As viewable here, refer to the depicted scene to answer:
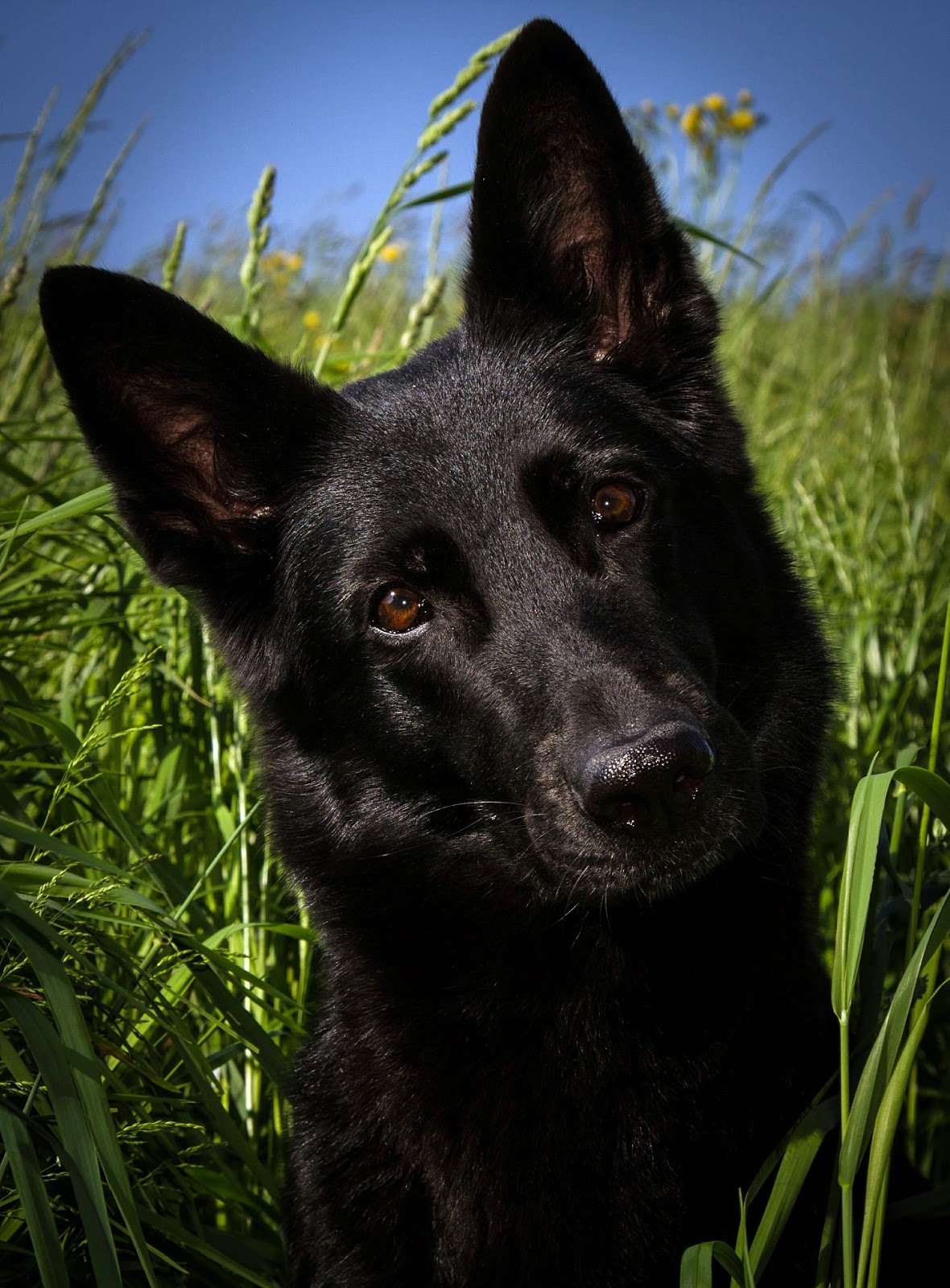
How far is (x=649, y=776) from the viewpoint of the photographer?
159cm

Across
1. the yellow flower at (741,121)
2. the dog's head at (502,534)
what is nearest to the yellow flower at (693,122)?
the yellow flower at (741,121)

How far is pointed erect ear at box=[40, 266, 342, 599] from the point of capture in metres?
1.94

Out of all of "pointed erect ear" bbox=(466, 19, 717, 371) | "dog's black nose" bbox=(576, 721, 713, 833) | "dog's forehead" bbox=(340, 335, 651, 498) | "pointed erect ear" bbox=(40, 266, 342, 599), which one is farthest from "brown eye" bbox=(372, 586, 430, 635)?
"pointed erect ear" bbox=(466, 19, 717, 371)

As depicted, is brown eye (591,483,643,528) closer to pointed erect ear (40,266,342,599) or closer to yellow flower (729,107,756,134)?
pointed erect ear (40,266,342,599)

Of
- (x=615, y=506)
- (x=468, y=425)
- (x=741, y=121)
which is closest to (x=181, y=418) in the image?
(x=468, y=425)

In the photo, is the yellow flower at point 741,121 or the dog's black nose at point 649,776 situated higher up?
the yellow flower at point 741,121

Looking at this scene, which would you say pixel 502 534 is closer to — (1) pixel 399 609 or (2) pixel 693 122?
(1) pixel 399 609

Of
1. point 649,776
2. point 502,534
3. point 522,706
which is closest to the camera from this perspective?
point 649,776

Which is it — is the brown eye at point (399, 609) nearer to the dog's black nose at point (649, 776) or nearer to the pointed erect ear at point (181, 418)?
the pointed erect ear at point (181, 418)

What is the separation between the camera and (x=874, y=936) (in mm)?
1906

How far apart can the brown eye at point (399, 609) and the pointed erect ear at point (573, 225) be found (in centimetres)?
73

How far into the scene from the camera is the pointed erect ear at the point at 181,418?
1939 mm

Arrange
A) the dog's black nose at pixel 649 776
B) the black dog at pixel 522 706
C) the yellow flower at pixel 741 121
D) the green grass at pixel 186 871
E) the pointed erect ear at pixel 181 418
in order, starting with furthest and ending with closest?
1. the yellow flower at pixel 741 121
2. the pointed erect ear at pixel 181 418
3. the black dog at pixel 522 706
4. the dog's black nose at pixel 649 776
5. the green grass at pixel 186 871

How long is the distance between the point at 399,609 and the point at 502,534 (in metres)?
0.24
